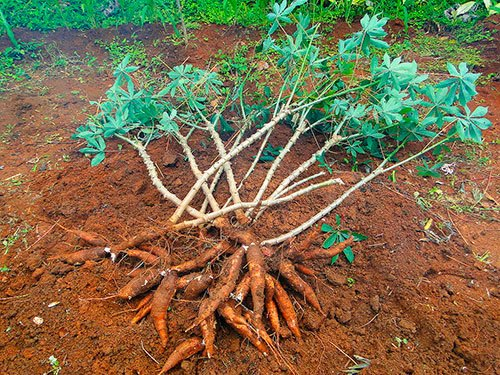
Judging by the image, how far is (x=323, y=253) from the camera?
1690 mm

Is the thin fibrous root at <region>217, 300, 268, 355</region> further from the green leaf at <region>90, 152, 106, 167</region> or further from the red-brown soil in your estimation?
the green leaf at <region>90, 152, 106, 167</region>

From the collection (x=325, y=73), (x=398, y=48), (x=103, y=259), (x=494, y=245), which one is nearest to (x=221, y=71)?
(x=325, y=73)

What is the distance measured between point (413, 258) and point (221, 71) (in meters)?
2.19

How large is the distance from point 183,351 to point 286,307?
17.4 inches

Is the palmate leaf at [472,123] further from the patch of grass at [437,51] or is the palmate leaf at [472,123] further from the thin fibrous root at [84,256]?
the thin fibrous root at [84,256]

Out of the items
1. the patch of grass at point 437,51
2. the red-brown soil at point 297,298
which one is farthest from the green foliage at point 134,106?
the patch of grass at point 437,51

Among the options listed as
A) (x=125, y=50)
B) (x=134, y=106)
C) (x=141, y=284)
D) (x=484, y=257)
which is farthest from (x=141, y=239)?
(x=125, y=50)

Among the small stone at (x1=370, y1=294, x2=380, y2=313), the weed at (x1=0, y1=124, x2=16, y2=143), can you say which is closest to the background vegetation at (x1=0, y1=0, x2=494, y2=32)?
the weed at (x1=0, y1=124, x2=16, y2=143)

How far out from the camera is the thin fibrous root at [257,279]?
1.49m

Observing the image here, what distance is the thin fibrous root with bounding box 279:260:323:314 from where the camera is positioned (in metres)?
1.59

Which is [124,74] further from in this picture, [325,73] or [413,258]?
[413,258]

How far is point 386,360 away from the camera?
143cm

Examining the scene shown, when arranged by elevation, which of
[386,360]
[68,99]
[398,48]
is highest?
[398,48]

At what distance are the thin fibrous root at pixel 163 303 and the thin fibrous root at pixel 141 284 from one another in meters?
0.04
